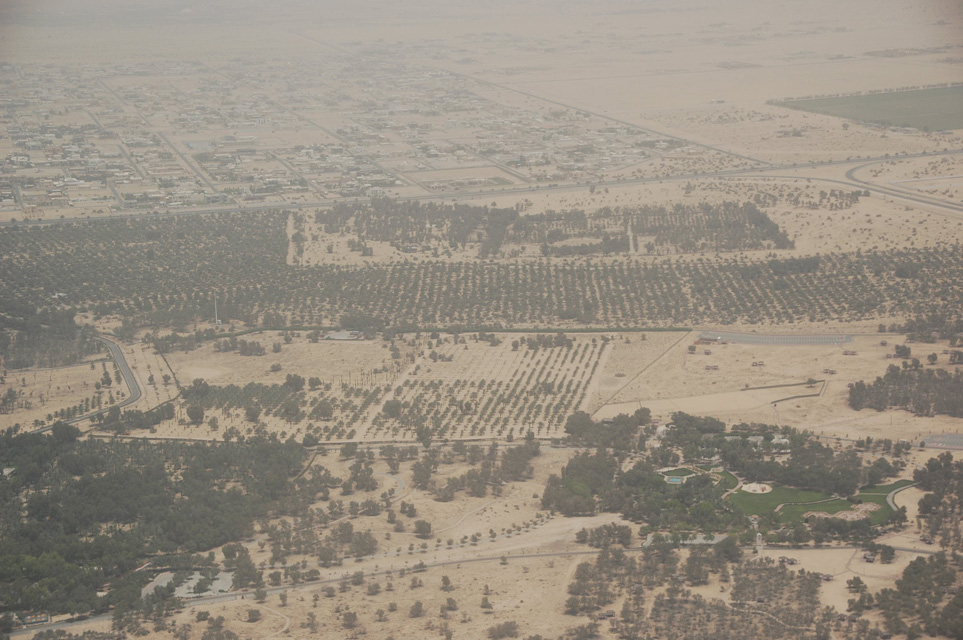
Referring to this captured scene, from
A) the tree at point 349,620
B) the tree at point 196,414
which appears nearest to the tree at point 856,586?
the tree at point 349,620

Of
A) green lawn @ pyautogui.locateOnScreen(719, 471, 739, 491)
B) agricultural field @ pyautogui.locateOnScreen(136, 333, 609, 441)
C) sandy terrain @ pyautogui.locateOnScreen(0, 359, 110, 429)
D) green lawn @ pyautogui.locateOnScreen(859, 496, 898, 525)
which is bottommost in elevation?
sandy terrain @ pyautogui.locateOnScreen(0, 359, 110, 429)

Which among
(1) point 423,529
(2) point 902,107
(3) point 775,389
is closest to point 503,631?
(1) point 423,529

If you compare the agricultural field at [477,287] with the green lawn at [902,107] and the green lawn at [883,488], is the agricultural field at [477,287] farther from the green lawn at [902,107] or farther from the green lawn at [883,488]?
the green lawn at [902,107]

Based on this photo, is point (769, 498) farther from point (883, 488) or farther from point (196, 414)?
point (196, 414)

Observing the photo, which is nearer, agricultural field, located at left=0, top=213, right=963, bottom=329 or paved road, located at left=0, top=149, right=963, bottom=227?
agricultural field, located at left=0, top=213, right=963, bottom=329

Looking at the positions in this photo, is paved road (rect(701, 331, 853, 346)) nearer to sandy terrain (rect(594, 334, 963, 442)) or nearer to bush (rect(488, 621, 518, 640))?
sandy terrain (rect(594, 334, 963, 442))

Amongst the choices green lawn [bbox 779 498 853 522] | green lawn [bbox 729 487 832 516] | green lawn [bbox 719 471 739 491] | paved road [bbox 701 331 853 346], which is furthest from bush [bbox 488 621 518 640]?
paved road [bbox 701 331 853 346]
